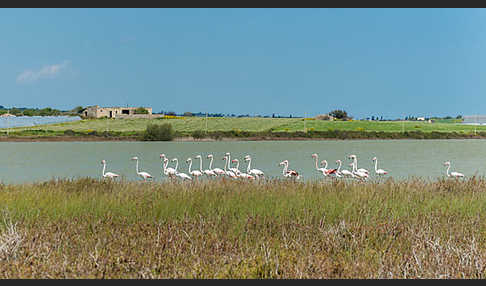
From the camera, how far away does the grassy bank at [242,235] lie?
4.72m

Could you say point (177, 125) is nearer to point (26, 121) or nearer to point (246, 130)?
point (246, 130)

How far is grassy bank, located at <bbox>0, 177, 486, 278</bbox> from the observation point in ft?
15.5

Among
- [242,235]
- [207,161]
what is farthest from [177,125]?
[242,235]

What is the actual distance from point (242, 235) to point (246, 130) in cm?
5417

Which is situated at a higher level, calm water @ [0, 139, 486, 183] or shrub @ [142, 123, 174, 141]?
shrub @ [142, 123, 174, 141]

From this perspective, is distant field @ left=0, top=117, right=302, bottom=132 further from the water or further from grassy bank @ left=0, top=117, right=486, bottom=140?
the water

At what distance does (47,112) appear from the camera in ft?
283

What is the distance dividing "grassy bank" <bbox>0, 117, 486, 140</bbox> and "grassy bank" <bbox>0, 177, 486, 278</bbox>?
151 ft

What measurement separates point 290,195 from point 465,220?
3011mm

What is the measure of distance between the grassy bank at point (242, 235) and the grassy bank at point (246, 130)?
45.9 m

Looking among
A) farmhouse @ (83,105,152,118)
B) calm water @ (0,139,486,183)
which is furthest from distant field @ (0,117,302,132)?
calm water @ (0,139,486,183)

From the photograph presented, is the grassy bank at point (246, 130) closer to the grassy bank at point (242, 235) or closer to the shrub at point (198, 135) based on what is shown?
the shrub at point (198, 135)

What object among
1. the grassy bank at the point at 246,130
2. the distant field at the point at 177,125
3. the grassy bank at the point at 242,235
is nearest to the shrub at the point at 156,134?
the grassy bank at the point at 246,130

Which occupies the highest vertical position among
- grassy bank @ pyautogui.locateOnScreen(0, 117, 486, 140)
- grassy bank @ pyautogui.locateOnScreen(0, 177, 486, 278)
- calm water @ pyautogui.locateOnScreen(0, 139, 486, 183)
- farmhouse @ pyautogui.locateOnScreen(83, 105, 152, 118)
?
farmhouse @ pyautogui.locateOnScreen(83, 105, 152, 118)
